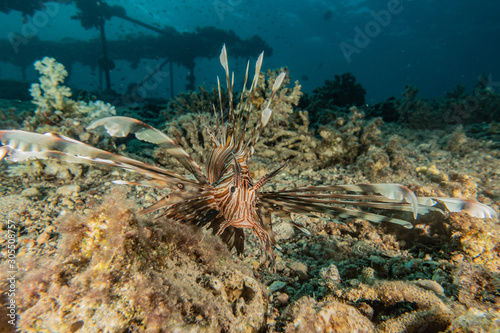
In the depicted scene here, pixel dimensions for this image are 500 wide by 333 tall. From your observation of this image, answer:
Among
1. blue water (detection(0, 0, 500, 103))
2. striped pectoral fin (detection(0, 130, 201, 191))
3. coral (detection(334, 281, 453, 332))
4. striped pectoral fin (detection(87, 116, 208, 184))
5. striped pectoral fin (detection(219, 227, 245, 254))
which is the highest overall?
blue water (detection(0, 0, 500, 103))

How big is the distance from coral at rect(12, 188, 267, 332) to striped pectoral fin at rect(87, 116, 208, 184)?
1.47 ft

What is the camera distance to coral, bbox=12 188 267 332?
107 cm

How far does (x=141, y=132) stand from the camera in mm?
1716

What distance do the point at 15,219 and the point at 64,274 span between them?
192cm

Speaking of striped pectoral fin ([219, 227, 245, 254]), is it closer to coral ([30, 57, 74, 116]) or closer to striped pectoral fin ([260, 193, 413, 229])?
striped pectoral fin ([260, 193, 413, 229])

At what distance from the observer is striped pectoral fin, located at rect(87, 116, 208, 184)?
148cm

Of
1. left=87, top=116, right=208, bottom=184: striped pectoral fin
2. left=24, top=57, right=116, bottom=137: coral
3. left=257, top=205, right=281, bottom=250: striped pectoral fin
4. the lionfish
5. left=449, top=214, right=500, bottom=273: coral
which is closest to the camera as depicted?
the lionfish

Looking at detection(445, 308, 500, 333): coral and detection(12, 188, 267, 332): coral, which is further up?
detection(12, 188, 267, 332): coral

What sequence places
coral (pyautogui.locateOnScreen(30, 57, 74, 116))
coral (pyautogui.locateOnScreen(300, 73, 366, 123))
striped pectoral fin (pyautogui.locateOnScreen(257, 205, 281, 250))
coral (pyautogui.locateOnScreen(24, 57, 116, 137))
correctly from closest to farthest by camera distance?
1. striped pectoral fin (pyautogui.locateOnScreen(257, 205, 281, 250))
2. coral (pyautogui.locateOnScreen(24, 57, 116, 137))
3. coral (pyautogui.locateOnScreen(30, 57, 74, 116))
4. coral (pyautogui.locateOnScreen(300, 73, 366, 123))

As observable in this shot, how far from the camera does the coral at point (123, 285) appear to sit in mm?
1073

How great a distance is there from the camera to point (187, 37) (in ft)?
85.8

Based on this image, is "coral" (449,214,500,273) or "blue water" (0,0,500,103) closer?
"coral" (449,214,500,273)

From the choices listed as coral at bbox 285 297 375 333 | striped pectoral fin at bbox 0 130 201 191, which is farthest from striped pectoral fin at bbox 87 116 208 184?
coral at bbox 285 297 375 333

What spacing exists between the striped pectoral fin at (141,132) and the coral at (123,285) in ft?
1.47
